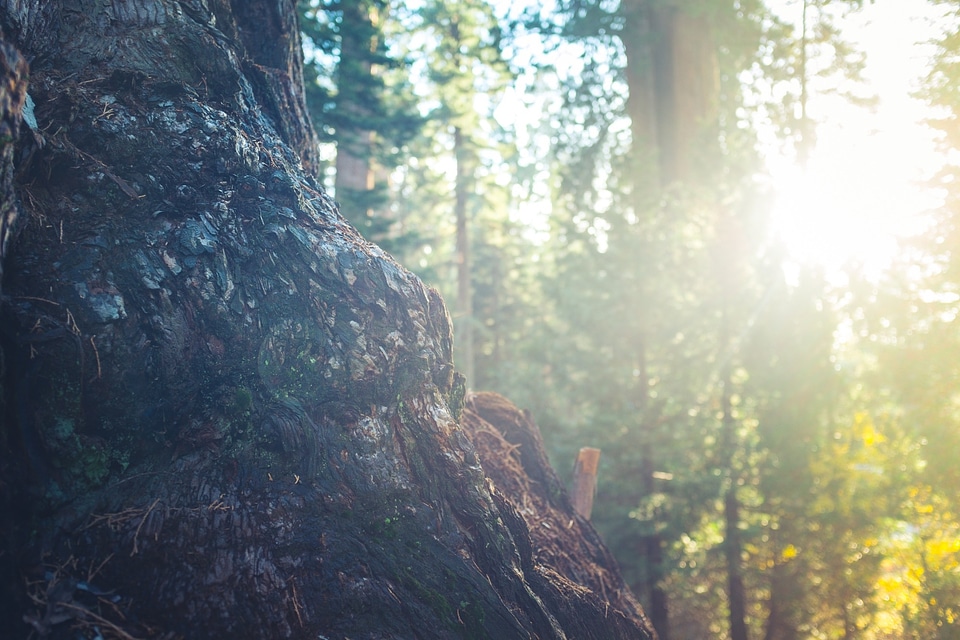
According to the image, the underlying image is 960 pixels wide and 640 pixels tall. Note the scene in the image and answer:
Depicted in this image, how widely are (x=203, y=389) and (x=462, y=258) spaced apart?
16.8 m

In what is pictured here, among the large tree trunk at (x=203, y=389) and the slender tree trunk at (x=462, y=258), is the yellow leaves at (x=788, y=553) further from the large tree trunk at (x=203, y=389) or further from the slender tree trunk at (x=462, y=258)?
the slender tree trunk at (x=462, y=258)

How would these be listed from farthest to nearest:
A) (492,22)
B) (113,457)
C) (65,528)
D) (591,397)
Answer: (492,22) → (591,397) → (113,457) → (65,528)

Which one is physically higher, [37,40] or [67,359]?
[37,40]

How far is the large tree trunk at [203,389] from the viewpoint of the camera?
3.38 metres

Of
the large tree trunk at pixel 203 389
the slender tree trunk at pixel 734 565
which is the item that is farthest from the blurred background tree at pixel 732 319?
the large tree trunk at pixel 203 389

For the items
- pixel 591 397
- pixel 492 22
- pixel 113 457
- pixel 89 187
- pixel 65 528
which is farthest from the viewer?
pixel 492 22

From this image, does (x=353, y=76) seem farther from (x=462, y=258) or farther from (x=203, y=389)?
(x=203, y=389)

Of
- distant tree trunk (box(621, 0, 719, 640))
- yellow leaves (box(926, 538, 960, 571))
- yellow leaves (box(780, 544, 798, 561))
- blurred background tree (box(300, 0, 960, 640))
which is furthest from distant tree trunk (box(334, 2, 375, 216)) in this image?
yellow leaves (box(926, 538, 960, 571))

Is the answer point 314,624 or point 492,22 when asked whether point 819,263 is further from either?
point 314,624

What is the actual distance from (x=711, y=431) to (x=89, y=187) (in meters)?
11.8

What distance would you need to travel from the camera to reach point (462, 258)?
20578 millimetres

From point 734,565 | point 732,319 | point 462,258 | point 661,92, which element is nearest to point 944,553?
point 734,565

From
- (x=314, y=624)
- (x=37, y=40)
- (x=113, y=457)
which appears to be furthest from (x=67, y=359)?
(x=37, y=40)

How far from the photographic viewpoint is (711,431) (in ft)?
42.5
